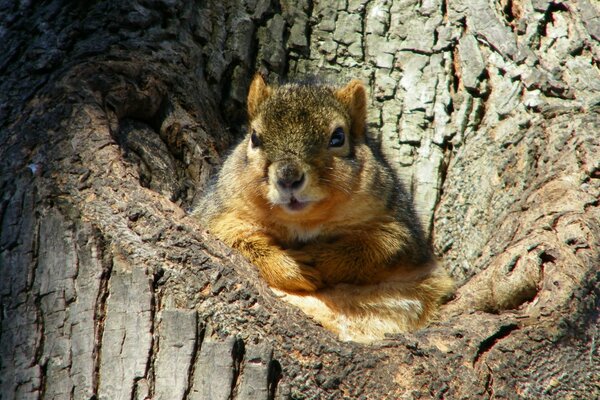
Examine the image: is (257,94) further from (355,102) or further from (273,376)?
(273,376)

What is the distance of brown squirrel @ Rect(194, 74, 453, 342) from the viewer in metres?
2.60

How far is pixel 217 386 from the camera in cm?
198

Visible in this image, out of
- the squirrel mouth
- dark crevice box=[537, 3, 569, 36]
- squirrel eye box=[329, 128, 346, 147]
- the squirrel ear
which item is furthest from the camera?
dark crevice box=[537, 3, 569, 36]

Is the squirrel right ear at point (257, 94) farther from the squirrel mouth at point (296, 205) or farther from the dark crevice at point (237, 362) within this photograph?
the dark crevice at point (237, 362)

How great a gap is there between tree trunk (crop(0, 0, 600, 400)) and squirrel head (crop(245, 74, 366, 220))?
1.13ft

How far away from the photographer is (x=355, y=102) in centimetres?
296

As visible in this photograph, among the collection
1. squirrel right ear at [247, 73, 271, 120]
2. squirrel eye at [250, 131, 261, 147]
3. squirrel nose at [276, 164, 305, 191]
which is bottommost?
squirrel nose at [276, 164, 305, 191]

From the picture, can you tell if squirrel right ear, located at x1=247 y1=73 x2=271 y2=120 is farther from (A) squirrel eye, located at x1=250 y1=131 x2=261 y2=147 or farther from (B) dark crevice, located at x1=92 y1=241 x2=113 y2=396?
(B) dark crevice, located at x1=92 y1=241 x2=113 y2=396

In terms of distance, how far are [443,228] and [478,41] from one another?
87 cm

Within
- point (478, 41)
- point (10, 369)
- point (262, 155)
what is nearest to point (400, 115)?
point (478, 41)

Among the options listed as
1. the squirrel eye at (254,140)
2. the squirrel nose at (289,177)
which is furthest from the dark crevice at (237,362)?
the squirrel eye at (254,140)

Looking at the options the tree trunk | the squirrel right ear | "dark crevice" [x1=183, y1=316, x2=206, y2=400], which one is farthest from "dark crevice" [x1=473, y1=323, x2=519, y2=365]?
the squirrel right ear

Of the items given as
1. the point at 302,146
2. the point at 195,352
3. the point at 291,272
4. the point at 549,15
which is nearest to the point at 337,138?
the point at 302,146

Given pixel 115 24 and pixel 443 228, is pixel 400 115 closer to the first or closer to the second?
pixel 443 228
